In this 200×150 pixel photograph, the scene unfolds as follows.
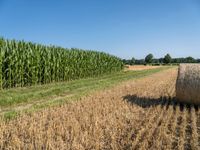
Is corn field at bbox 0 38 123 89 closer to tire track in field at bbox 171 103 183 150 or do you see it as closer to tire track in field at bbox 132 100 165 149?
tire track in field at bbox 132 100 165 149

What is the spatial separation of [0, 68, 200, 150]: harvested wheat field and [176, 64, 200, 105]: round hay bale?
119 cm

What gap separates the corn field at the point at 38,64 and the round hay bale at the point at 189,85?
9454mm

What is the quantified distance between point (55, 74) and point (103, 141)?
17063mm

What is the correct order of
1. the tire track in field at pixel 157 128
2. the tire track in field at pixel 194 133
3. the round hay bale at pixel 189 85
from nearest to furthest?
the tire track in field at pixel 157 128, the tire track in field at pixel 194 133, the round hay bale at pixel 189 85

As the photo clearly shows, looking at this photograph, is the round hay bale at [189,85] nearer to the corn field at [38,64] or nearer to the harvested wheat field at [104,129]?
the harvested wheat field at [104,129]

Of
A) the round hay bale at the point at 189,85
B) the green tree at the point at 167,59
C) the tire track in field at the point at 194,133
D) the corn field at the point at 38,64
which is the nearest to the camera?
the tire track in field at the point at 194,133

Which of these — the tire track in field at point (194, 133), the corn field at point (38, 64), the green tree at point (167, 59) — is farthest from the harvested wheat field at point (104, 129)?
the green tree at point (167, 59)

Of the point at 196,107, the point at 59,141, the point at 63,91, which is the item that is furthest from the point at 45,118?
the point at 63,91

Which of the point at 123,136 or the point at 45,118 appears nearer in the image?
the point at 123,136

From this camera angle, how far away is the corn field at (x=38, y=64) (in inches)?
677

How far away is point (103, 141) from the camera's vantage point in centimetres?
627

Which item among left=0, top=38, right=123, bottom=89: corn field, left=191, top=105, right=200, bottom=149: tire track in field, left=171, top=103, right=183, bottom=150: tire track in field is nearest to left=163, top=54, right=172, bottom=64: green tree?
left=0, top=38, right=123, bottom=89: corn field

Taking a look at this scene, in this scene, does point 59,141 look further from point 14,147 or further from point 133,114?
point 133,114

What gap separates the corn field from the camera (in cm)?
1720
